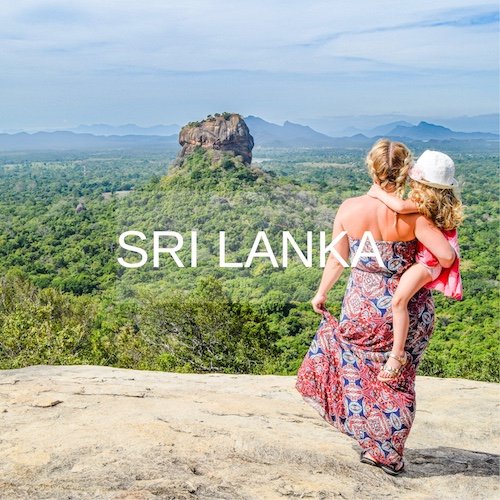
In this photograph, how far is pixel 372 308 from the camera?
12.2ft

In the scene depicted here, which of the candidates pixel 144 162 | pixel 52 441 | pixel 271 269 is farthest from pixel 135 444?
pixel 144 162

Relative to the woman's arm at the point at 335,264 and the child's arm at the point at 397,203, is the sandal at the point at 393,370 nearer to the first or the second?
the woman's arm at the point at 335,264

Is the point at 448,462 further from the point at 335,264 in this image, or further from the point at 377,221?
the point at 377,221

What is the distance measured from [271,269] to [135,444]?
3564cm

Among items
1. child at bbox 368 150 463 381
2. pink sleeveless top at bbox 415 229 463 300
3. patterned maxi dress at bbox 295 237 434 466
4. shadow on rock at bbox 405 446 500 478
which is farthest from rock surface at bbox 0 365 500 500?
pink sleeveless top at bbox 415 229 463 300

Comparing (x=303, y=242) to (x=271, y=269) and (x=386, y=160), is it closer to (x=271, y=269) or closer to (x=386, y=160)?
(x=271, y=269)

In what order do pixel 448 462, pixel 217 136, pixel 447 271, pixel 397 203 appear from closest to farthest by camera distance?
pixel 397 203
pixel 447 271
pixel 448 462
pixel 217 136

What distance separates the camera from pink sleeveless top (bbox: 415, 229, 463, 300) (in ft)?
11.8

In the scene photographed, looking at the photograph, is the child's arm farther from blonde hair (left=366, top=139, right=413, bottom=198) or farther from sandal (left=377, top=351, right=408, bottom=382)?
→ sandal (left=377, top=351, right=408, bottom=382)

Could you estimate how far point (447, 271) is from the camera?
11.9ft

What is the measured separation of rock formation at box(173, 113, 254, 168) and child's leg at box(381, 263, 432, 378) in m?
55.5

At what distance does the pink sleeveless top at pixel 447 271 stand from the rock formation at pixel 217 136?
182 feet

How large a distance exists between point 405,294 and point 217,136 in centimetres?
5695

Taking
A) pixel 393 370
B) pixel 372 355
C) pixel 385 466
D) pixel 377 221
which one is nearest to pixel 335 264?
pixel 377 221
